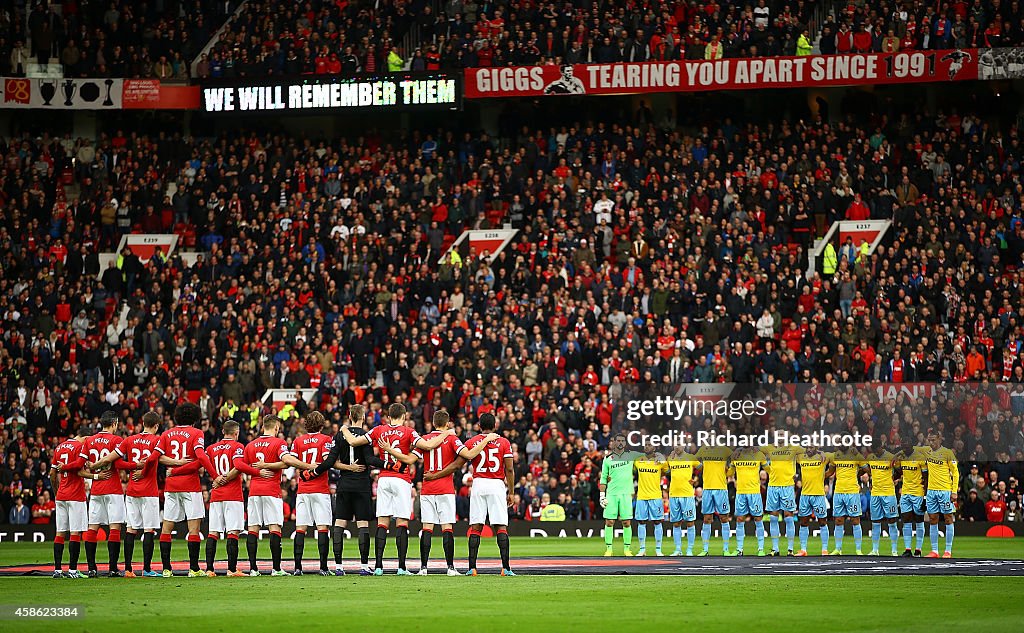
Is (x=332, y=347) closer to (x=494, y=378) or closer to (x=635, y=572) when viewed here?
(x=494, y=378)

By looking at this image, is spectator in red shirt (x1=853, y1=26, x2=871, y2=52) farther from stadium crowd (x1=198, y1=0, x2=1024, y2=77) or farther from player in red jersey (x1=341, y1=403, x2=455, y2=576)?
player in red jersey (x1=341, y1=403, x2=455, y2=576)

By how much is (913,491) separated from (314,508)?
34.5ft

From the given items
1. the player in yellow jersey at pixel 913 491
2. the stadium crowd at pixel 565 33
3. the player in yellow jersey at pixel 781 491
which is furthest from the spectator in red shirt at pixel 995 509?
the stadium crowd at pixel 565 33

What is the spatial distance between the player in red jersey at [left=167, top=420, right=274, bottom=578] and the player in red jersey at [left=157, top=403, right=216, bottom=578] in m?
0.13

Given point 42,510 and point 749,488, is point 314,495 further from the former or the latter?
point 42,510

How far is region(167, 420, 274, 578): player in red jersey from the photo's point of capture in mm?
20297

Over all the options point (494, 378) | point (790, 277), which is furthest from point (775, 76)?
point (494, 378)

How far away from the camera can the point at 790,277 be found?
37219mm

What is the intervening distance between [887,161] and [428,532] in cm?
2453

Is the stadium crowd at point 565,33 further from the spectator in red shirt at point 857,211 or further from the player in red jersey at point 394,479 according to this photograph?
the player in red jersey at point 394,479

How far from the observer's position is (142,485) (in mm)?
20703

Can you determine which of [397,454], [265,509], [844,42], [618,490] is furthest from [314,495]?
[844,42]

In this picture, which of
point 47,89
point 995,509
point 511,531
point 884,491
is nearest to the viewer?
point 884,491

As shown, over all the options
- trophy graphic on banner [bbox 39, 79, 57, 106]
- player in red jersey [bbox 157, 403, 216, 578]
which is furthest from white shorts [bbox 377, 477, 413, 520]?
trophy graphic on banner [bbox 39, 79, 57, 106]
